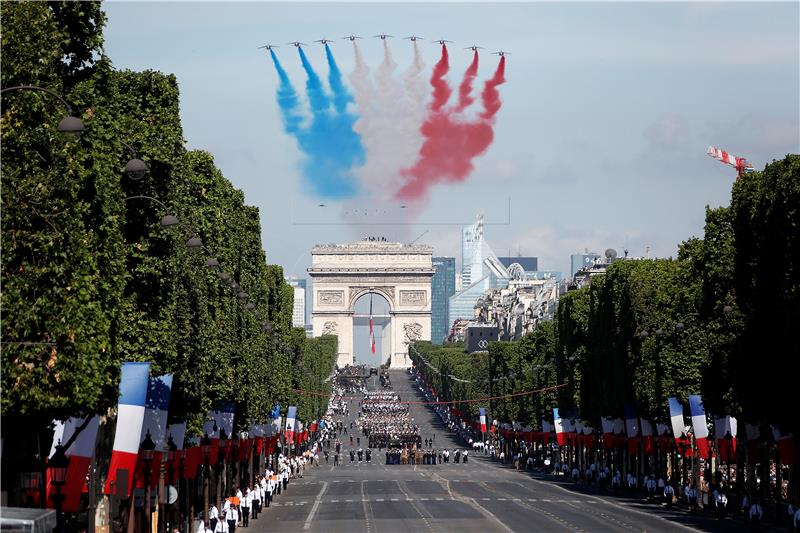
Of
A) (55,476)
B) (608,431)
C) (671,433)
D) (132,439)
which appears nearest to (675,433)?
(671,433)

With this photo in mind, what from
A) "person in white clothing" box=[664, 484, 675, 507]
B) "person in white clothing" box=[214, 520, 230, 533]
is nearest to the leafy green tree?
"person in white clothing" box=[664, 484, 675, 507]

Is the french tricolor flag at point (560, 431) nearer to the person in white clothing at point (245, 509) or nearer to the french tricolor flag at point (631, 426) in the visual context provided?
the french tricolor flag at point (631, 426)

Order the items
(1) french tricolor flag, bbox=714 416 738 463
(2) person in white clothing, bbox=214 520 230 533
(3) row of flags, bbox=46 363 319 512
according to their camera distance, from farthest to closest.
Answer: (1) french tricolor flag, bbox=714 416 738 463
(2) person in white clothing, bbox=214 520 230 533
(3) row of flags, bbox=46 363 319 512

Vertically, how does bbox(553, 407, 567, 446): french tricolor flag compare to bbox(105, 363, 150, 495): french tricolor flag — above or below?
above

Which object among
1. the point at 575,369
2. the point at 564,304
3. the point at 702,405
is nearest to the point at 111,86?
the point at 702,405

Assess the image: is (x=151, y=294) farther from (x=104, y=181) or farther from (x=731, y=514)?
(x=731, y=514)

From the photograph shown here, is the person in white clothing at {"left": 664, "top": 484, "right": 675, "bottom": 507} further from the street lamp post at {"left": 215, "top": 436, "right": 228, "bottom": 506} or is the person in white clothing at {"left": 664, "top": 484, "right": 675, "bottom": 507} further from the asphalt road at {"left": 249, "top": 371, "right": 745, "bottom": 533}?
the street lamp post at {"left": 215, "top": 436, "right": 228, "bottom": 506}

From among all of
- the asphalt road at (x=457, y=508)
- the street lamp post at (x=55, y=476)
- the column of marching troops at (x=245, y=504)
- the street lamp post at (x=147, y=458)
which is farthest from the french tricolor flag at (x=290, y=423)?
the street lamp post at (x=55, y=476)

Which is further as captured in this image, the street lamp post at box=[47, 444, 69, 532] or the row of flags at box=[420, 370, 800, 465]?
the row of flags at box=[420, 370, 800, 465]
